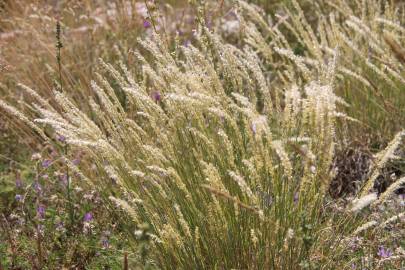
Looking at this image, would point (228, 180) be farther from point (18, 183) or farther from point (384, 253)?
point (18, 183)

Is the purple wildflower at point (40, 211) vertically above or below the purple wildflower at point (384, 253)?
above

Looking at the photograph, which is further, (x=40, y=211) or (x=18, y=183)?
(x=18, y=183)

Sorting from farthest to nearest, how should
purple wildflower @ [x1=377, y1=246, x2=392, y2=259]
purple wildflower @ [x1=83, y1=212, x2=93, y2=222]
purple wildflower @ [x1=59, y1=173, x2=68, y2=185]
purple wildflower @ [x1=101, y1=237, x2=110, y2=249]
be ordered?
purple wildflower @ [x1=59, y1=173, x2=68, y2=185] < purple wildflower @ [x1=83, y1=212, x2=93, y2=222] < purple wildflower @ [x1=101, y1=237, x2=110, y2=249] < purple wildflower @ [x1=377, y1=246, x2=392, y2=259]

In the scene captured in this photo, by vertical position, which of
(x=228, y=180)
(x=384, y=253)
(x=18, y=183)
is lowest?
(x=384, y=253)

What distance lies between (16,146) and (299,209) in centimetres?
254

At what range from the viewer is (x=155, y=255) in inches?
79.0

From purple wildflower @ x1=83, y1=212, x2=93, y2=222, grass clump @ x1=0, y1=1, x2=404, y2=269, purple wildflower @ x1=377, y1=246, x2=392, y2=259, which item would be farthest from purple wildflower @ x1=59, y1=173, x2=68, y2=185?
purple wildflower @ x1=377, y1=246, x2=392, y2=259

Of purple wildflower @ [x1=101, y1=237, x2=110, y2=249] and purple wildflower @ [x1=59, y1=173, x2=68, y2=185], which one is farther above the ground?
purple wildflower @ [x1=59, y1=173, x2=68, y2=185]

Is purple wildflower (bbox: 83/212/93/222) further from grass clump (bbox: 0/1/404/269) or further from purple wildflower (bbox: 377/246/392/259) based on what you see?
purple wildflower (bbox: 377/246/392/259)

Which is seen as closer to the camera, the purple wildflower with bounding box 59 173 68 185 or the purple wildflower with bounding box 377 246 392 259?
the purple wildflower with bounding box 377 246 392 259

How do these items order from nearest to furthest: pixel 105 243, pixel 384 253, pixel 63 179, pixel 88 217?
pixel 384 253 → pixel 105 243 → pixel 88 217 → pixel 63 179

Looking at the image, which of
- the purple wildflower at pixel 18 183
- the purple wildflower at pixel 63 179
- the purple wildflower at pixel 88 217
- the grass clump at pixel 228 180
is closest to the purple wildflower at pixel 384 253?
the grass clump at pixel 228 180

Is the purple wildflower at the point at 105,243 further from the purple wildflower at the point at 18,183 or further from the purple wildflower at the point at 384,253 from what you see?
the purple wildflower at the point at 384,253

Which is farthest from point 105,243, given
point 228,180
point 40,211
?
point 228,180
